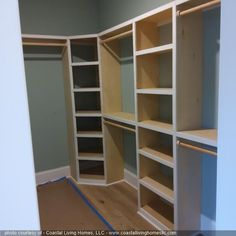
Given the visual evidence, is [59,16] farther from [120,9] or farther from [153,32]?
[153,32]

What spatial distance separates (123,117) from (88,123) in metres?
0.99

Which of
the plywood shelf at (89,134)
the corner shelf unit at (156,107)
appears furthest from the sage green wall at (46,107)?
the plywood shelf at (89,134)

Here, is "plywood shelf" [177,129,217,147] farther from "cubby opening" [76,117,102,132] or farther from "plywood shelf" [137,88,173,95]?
"cubby opening" [76,117,102,132]

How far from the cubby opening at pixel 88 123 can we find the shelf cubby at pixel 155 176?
1173mm

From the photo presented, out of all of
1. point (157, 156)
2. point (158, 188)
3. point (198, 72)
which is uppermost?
point (198, 72)

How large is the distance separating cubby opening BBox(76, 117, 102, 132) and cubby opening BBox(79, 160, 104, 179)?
1.69ft

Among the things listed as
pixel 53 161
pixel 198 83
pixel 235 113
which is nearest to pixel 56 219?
pixel 53 161

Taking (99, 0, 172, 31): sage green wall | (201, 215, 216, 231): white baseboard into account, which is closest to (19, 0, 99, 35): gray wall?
(99, 0, 172, 31): sage green wall

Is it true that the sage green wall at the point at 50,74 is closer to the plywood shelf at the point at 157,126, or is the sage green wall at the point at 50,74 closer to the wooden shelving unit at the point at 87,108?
the wooden shelving unit at the point at 87,108

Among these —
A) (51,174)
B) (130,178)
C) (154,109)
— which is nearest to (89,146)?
(51,174)

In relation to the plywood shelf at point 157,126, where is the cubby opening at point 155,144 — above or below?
below

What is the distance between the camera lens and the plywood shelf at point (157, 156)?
1820 mm

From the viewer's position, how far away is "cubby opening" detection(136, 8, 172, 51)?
201 cm

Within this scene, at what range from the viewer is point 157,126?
1906 mm
